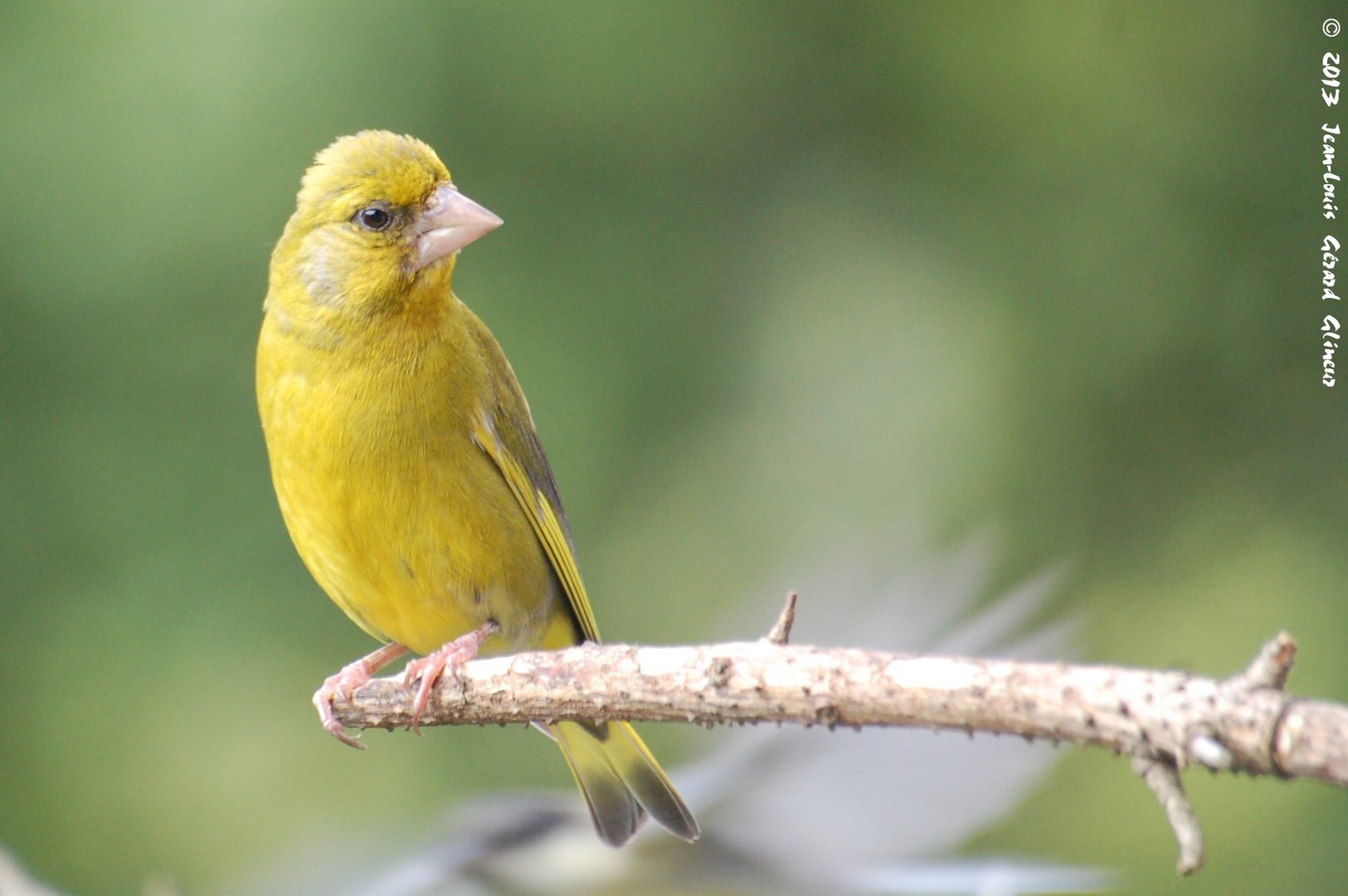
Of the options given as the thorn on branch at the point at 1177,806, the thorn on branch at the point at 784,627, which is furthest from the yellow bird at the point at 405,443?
the thorn on branch at the point at 1177,806

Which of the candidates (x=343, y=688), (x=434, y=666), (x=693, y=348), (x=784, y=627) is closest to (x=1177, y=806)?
(x=784, y=627)

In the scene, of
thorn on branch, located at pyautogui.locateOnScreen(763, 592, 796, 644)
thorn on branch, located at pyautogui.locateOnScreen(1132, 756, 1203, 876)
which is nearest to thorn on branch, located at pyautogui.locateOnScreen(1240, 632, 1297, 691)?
thorn on branch, located at pyautogui.locateOnScreen(1132, 756, 1203, 876)

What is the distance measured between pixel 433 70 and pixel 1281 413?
8.97 ft

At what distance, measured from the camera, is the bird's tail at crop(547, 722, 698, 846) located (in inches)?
91.1

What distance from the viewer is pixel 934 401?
421 centimetres

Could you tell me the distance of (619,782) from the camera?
2385 millimetres

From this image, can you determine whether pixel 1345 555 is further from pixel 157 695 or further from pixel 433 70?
pixel 157 695

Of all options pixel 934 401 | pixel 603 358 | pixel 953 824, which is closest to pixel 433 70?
pixel 603 358

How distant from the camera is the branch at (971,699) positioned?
3.83ft

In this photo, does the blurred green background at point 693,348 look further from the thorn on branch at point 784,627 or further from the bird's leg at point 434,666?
the thorn on branch at point 784,627

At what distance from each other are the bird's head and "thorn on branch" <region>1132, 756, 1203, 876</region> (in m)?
1.32

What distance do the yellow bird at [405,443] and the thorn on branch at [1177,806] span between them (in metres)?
1.08

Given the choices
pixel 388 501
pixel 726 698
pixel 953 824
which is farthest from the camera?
pixel 953 824

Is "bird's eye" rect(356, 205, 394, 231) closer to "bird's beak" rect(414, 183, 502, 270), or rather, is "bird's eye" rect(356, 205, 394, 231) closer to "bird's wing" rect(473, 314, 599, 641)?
"bird's beak" rect(414, 183, 502, 270)
